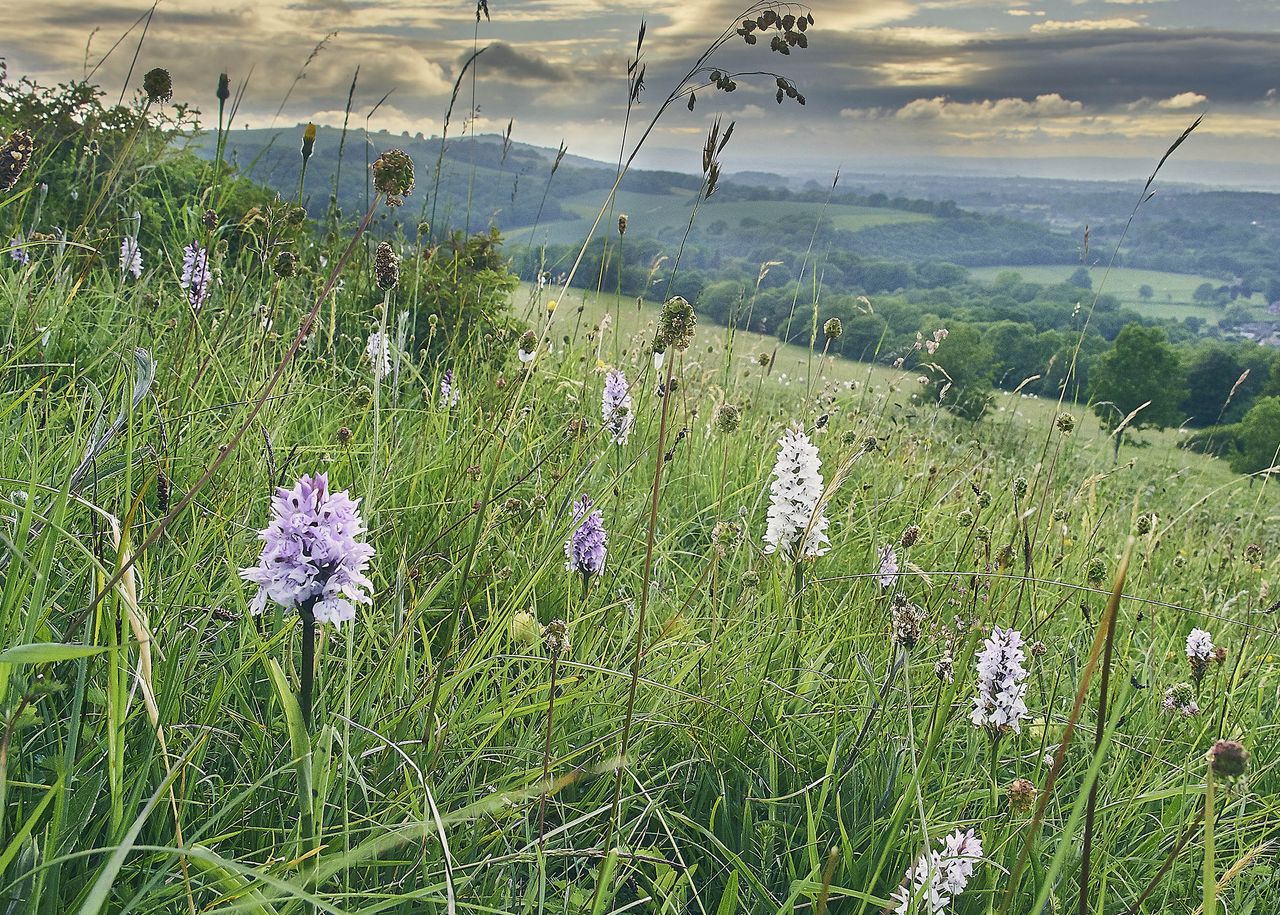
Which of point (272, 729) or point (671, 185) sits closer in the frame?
point (272, 729)

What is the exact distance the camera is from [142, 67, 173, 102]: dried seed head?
6.60ft

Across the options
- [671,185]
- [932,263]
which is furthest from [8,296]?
[932,263]

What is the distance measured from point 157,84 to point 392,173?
1.06m

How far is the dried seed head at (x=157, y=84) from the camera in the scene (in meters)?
2.01

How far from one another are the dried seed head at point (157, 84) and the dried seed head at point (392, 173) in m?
1.00

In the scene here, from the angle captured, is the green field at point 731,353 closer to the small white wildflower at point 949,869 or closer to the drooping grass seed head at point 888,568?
the drooping grass seed head at point 888,568

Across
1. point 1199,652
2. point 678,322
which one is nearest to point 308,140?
point 678,322

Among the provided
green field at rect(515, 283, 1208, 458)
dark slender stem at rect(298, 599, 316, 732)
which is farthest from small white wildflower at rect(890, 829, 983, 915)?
green field at rect(515, 283, 1208, 458)

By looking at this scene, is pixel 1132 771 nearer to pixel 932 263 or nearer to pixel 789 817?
pixel 789 817

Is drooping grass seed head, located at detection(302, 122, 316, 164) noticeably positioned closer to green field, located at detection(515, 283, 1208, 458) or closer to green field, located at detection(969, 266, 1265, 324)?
green field, located at detection(515, 283, 1208, 458)

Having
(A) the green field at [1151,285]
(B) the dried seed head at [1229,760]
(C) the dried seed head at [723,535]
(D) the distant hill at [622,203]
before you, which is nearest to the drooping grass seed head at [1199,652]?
(C) the dried seed head at [723,535]

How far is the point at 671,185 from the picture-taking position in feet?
151

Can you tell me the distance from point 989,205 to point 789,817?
11073 cm

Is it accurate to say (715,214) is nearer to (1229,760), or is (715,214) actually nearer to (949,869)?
(949,869)
